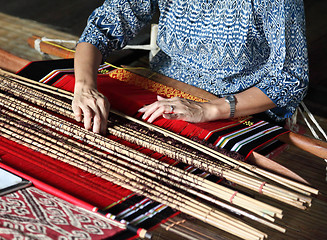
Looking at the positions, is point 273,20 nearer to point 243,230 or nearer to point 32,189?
point 243,230

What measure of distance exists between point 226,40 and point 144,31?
2304 mm

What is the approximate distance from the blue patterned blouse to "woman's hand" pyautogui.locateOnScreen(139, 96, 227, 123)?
27cm

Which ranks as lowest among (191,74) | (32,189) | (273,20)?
(32,189)

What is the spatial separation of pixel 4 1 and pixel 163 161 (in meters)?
3.49

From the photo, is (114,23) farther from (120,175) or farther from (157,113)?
(120,175)

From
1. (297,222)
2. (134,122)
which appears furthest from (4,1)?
(297,222)

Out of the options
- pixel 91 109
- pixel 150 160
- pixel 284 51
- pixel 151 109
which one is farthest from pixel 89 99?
pixel 284 51

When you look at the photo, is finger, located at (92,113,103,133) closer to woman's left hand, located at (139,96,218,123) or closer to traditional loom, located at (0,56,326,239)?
traditional loom, located at (0,56,326,239)

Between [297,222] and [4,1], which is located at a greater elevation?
[4,1]

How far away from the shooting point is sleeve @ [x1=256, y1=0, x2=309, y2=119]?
152 centimetres

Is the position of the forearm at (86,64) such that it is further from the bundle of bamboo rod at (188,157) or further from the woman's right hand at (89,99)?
the bundle of bamboo rod at (188,157)

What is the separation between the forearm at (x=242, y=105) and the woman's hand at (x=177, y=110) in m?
0.02

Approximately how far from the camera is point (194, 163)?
1.19 m

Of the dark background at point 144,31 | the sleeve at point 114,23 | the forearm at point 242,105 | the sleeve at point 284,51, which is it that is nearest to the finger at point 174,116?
the forearm at point 242,105
